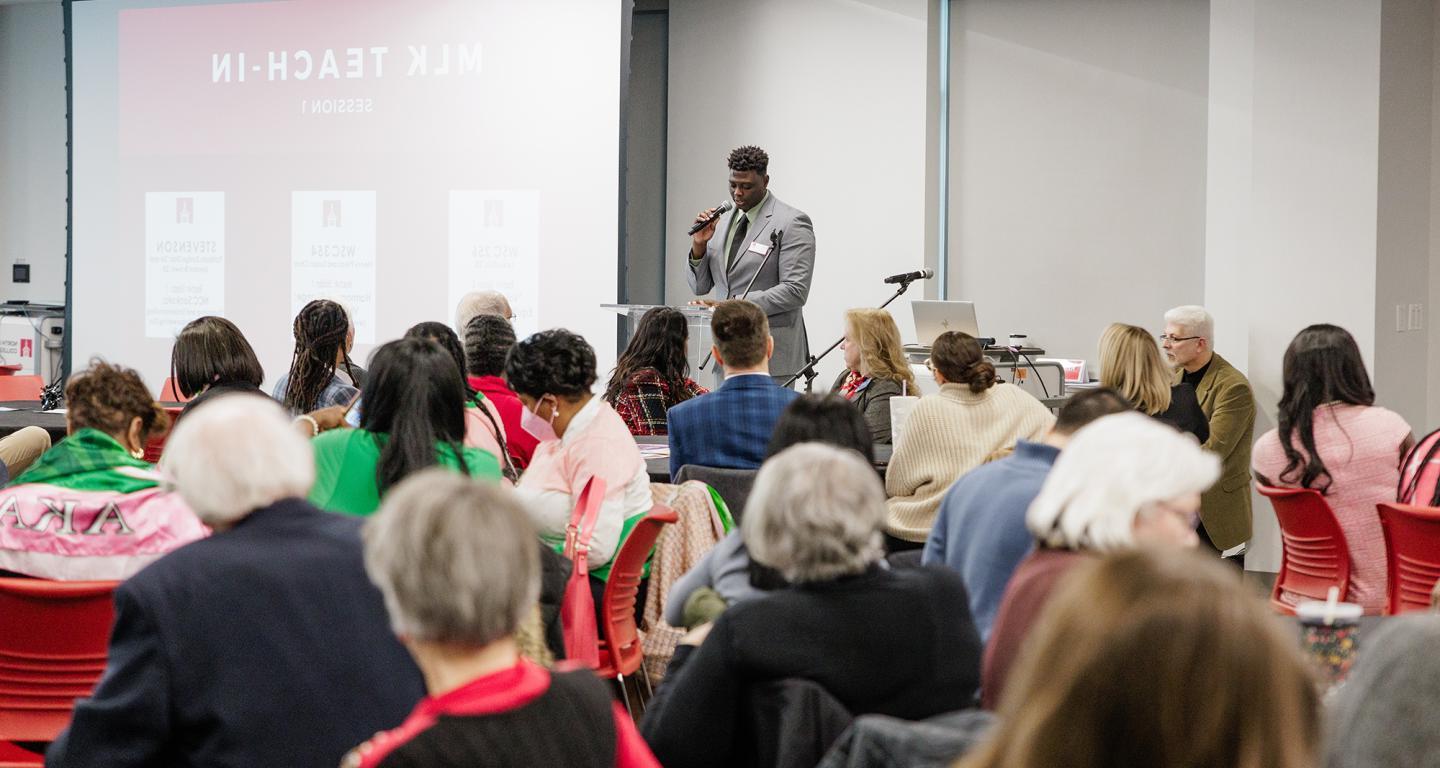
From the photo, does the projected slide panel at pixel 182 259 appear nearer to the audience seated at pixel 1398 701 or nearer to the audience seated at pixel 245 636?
the audience seated at pixel 245 636

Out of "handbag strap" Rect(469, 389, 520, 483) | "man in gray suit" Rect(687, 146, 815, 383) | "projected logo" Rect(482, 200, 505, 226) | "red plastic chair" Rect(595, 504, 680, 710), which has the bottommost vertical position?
"red plastic chair" Rect(595, 504, 680, 710)

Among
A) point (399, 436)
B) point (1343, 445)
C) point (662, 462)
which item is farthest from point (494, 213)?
point (399, 436)

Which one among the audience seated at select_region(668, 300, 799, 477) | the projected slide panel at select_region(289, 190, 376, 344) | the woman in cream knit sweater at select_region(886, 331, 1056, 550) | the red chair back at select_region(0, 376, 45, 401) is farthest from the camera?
the projected slide panel at select_region(289, 190, 376, 344)

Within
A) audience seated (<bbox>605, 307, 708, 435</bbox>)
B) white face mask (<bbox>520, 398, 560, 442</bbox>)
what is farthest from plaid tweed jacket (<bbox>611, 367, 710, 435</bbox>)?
white face mask (<bbox>520, 398, 560, 442</bbox>)

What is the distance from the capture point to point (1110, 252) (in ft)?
26.9

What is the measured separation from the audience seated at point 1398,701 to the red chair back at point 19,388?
284 inches

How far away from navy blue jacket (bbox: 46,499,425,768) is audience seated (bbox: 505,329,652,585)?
1.46 metres

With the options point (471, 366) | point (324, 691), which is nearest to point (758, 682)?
point (324, 691)

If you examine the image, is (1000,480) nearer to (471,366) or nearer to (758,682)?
(758,682)

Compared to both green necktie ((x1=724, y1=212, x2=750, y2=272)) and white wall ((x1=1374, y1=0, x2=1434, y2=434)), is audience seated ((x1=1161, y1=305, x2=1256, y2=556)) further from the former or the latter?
green necktie ((x1=724, y1=212, x2=750, y2=272))

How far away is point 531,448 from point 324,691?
95.8 inches

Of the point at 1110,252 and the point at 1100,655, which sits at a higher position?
the point at 1110,252

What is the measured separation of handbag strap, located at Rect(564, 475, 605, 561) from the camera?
11.0 feet

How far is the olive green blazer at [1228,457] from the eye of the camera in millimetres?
5625
